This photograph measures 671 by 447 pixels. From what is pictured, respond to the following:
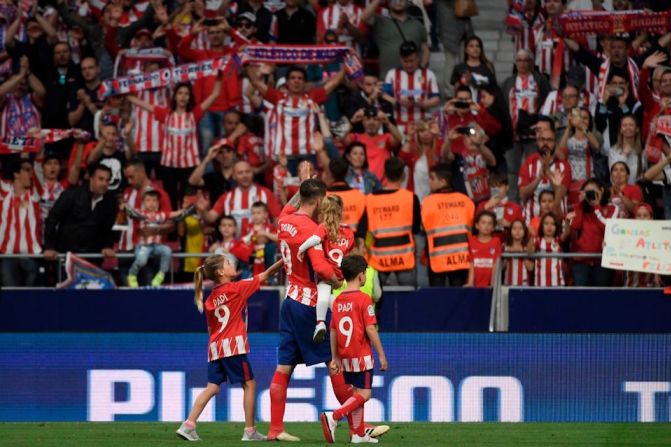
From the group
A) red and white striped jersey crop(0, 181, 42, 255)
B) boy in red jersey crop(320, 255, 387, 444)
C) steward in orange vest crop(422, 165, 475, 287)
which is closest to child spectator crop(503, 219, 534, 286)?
steward in orange vest crop(422, 165, 475, 287)

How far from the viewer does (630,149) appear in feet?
59.6

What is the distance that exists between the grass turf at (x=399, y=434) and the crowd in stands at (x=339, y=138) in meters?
3.05

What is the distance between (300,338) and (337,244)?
908 mm

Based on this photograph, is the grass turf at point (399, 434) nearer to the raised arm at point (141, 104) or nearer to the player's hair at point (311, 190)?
the player's hair at point (311, 190)

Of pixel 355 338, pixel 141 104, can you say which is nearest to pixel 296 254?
pixel 355 338

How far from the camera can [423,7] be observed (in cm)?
2083

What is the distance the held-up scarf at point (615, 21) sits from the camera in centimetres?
1881

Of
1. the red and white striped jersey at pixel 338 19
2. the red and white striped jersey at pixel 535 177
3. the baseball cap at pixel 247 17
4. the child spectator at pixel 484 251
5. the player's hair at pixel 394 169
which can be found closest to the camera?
the player's hair at pixel 394 169

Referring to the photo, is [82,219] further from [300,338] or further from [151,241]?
[300,338]

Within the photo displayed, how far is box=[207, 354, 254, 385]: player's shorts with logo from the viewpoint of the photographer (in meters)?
12.1

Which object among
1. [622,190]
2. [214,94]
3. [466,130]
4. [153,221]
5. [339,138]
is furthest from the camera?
[214,94]

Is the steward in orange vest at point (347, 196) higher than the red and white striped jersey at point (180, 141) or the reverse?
the reverse

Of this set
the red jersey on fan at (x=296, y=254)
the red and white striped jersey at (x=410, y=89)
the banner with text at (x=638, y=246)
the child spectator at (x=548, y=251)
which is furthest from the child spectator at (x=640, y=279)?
the red jersey on fan at (x=296, y=254)

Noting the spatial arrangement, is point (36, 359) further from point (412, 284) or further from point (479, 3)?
point (479, 3)
